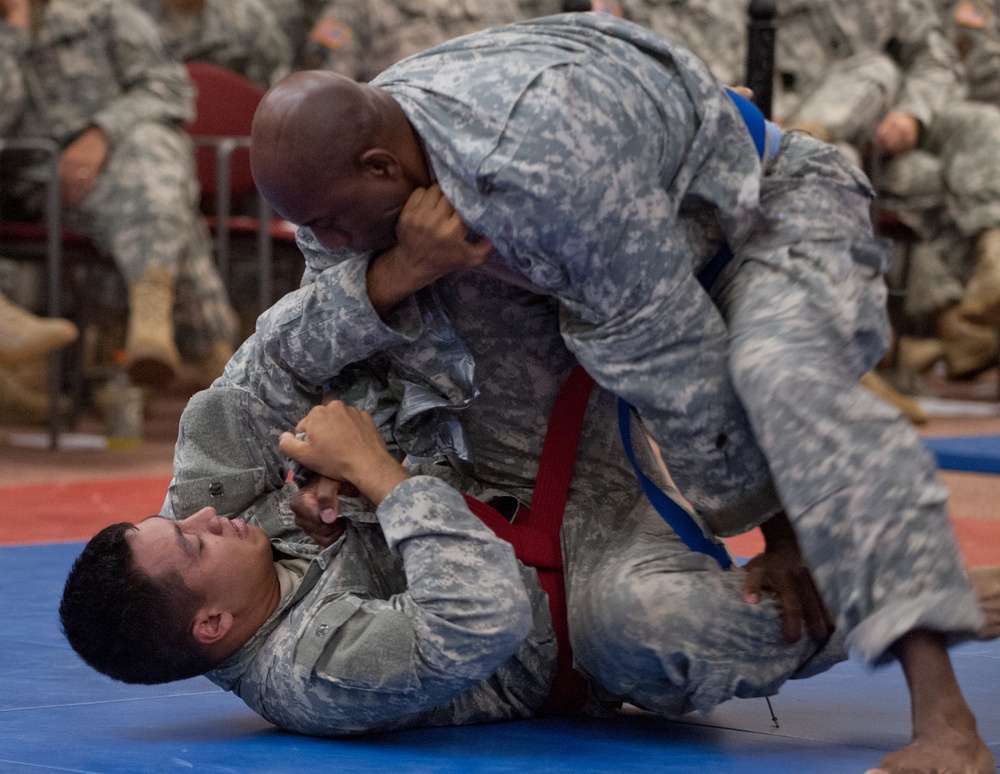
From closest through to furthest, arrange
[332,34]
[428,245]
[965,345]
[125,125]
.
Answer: [428,245]
[125,125]
[332,34]
[965,345]

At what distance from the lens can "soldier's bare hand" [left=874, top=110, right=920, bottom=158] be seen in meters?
5.97

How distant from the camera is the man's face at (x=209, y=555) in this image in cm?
Result: 183

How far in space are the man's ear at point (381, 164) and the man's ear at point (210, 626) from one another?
562 millimetres

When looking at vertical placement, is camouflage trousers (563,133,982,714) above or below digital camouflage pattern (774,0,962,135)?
above

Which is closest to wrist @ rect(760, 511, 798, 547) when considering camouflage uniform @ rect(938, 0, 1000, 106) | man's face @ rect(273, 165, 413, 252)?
man's face @ rect(273, 165, 413, 252)

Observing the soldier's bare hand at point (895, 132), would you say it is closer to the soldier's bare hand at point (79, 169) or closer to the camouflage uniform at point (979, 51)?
the camouflage uniform at point (979, 51)

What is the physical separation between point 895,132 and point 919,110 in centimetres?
17

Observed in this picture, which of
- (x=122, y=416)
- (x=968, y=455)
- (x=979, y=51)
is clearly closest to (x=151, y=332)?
(x=122, y=416)

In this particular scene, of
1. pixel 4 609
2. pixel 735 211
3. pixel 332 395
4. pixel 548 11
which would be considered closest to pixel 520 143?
pixel 735 211

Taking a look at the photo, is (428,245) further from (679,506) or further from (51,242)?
(51,242)

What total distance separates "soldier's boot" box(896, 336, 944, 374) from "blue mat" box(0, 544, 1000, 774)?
431cm

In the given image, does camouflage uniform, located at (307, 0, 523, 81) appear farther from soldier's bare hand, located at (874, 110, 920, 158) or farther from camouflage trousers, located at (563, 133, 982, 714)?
camouflage trousers, located at (563, 133, 982, 714)

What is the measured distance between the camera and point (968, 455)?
4406 millimetres

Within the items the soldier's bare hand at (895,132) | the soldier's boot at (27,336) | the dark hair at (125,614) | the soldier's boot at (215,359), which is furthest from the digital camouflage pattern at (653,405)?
the soldier's bare hand at (895,132)
